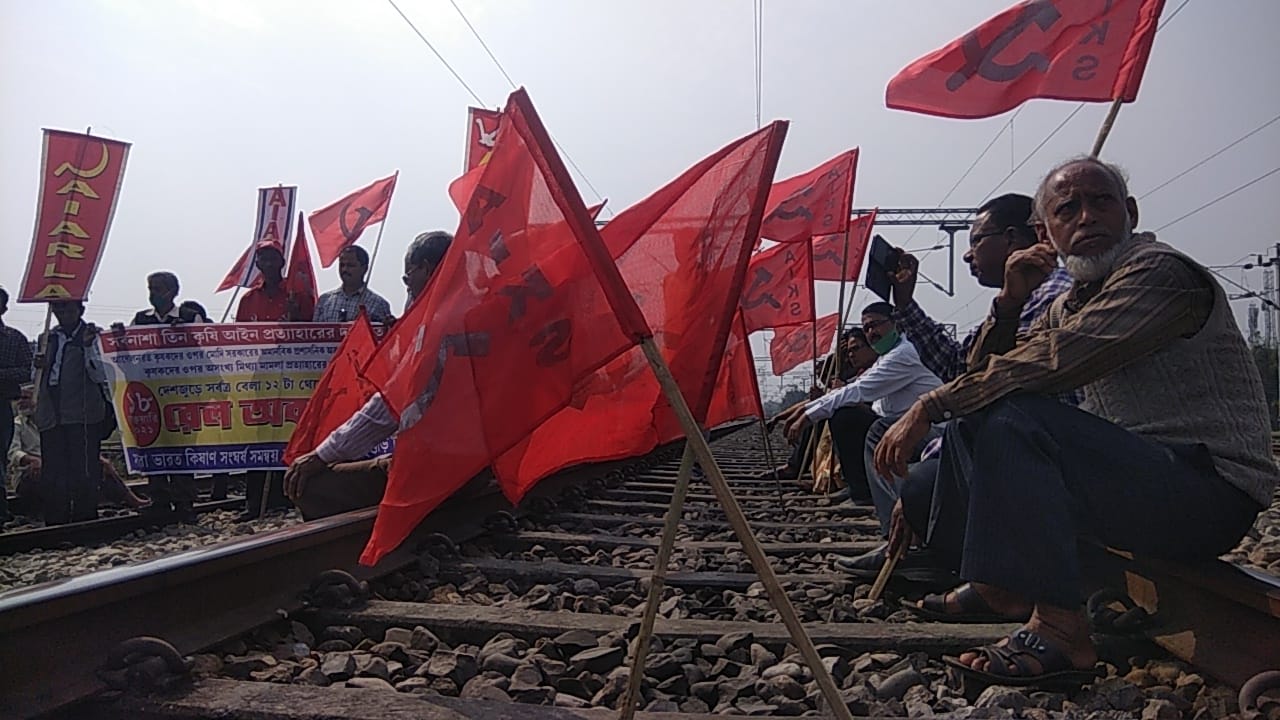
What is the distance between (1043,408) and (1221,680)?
0.76 metres

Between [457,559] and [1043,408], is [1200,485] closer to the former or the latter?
[1043,408]

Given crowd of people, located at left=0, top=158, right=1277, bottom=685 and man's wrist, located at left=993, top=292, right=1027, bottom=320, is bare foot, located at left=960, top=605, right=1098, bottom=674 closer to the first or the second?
crowd of people, located at left=0, top=158, right=1277, bottom=685

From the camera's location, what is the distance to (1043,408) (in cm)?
237

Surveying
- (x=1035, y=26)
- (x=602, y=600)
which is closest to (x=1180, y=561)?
(x=602, y=600)

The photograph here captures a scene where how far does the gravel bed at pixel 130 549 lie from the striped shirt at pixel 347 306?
147 cm

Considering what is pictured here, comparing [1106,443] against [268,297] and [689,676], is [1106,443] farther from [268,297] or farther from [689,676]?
[268,297]

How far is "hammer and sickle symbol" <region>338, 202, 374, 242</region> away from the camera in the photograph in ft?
34.2

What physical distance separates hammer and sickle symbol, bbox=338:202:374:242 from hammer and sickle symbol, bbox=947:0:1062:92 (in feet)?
23.0

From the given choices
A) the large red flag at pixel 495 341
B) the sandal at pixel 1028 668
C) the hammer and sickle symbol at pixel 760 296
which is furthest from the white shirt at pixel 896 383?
the hammer and sickle symbol at pixel 760 296

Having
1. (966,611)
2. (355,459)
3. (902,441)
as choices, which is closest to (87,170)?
(355,459)

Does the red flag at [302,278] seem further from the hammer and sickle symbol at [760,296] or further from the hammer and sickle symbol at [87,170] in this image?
the hammer and sickle symbol at [760,296]

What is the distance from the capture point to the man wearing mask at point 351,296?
7.07m

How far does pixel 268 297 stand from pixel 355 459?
3805 millimetres

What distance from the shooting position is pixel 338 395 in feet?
14.7
